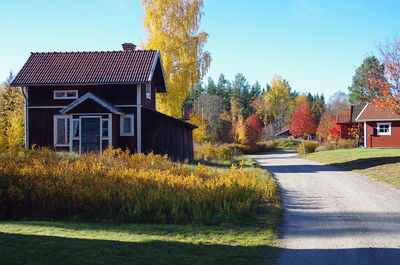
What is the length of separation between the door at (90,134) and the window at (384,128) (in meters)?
27.0

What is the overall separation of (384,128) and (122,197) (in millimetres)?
33158

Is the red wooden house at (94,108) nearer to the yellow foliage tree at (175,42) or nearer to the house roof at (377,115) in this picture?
the yellow foliage tree at (175,42)

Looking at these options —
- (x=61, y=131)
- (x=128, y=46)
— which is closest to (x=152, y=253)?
(x=61, y=131)

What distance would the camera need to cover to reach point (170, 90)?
30.7 meters

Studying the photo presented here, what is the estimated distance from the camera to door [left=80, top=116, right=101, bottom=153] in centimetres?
2122

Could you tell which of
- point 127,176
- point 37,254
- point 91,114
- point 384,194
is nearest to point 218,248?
point 37,254

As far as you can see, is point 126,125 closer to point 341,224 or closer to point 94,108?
point 94,108

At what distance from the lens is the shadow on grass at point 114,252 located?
5.09 m

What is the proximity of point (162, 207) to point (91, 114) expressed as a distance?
1392 cm

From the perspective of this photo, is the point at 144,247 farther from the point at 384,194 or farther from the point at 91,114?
the point at 91,114

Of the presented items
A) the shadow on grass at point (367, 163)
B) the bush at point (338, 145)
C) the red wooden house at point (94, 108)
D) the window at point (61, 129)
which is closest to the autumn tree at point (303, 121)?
the bush at point (338, 145)

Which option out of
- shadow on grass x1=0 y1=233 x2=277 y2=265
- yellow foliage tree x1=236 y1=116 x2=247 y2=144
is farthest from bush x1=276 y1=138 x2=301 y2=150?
shadow on grass x1=0 y1=233 x2=277 y2=265

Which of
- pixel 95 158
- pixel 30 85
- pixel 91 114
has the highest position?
pixel 30 85

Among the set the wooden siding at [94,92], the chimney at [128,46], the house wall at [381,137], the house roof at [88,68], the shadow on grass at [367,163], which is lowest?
the shadow on grass at [367,163]
